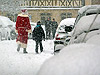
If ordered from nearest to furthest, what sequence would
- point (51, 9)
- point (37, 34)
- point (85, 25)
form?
1. point (85, 25)
2. point (37, 34)
3. point (51, 9)

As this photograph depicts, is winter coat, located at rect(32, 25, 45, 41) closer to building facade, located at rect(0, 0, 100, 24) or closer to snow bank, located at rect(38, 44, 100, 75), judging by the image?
snow bank, located at rect(38, 44, 100, 75)

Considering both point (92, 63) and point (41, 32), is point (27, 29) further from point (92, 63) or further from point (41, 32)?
point (92, 63)

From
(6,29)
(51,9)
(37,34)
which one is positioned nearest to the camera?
(37,34)

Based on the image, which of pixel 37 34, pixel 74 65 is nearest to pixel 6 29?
pixel 37 34

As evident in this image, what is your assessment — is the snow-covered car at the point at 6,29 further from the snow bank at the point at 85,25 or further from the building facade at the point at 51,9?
the building facade at the point at 51,9

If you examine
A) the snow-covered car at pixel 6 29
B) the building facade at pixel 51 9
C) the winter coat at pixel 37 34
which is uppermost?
the winter coat at pixel 37 34

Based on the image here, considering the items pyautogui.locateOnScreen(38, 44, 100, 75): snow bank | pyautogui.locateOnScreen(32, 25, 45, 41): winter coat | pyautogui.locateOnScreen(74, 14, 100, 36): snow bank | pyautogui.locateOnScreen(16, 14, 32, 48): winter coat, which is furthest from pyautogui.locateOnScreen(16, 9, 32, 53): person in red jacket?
pyautogui.locateOnScreen(38, 44, 100, 75): snow bank

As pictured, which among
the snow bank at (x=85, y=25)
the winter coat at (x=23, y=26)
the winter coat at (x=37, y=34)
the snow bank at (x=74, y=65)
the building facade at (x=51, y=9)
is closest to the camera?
the snow bank at (x=74, y=65)

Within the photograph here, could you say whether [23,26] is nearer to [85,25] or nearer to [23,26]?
[23,26]

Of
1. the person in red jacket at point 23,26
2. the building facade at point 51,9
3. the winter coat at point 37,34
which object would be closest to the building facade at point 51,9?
the building facade at point 51,9

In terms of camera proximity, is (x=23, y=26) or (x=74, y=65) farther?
(x=23, y=26)

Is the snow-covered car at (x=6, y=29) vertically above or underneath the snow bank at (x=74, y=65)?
underneath

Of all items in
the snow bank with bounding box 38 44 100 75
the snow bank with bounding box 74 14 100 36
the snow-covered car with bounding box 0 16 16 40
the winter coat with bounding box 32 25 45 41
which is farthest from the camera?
the snow-covered car with bounding box 0 16 16 40

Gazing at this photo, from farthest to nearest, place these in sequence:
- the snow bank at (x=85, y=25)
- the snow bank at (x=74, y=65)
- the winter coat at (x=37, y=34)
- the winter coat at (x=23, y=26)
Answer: the winter coat at (x=37, y=34) < the winter coat at (x=23, y=26) < the snow bank at (x=85, y=25) < the snow bank at (x=74, y=65)
